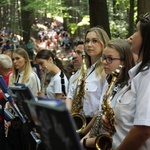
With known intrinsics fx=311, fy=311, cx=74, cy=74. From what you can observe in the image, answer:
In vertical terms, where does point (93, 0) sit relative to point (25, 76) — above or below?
above

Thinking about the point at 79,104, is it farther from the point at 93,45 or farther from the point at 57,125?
the point at 57,125

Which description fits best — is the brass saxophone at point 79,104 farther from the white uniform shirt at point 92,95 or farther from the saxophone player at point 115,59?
the saxophone player at point 115,59

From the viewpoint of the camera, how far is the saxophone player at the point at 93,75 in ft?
12.8

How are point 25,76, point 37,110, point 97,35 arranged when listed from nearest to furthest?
1. point 37,110
2. point 97,35
3. point 25,76

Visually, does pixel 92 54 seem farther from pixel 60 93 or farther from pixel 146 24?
pixel 146 24

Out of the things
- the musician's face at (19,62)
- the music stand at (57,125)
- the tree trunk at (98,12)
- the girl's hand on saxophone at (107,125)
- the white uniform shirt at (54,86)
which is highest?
the music stand at (57,125)

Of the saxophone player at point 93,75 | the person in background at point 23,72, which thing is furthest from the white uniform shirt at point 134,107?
the person in background at point 23,72

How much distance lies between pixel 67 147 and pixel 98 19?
7798 mm

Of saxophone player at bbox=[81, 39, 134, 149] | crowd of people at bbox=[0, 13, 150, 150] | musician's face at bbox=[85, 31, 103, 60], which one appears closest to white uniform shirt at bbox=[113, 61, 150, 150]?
crowd of people at bbox=[0, 13, 150, 150]

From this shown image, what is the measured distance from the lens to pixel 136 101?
240 cm

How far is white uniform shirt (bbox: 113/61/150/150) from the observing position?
228cm

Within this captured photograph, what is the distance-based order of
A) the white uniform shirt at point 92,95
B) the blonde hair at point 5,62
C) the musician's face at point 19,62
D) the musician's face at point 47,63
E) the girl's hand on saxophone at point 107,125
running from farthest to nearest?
1. the blonde hair at point 5,62
2. the musician's face at point 19,62
3. the musician's face at point 47,63
4. the white uniform shirt at point 92,95
5. the girl's hand on saxophone at point 107,125

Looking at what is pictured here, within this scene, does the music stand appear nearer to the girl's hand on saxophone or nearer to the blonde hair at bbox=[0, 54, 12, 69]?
→ the girl's hand on saxophone

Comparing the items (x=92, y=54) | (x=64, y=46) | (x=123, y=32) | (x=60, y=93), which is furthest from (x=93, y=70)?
(x=64, y=46)
